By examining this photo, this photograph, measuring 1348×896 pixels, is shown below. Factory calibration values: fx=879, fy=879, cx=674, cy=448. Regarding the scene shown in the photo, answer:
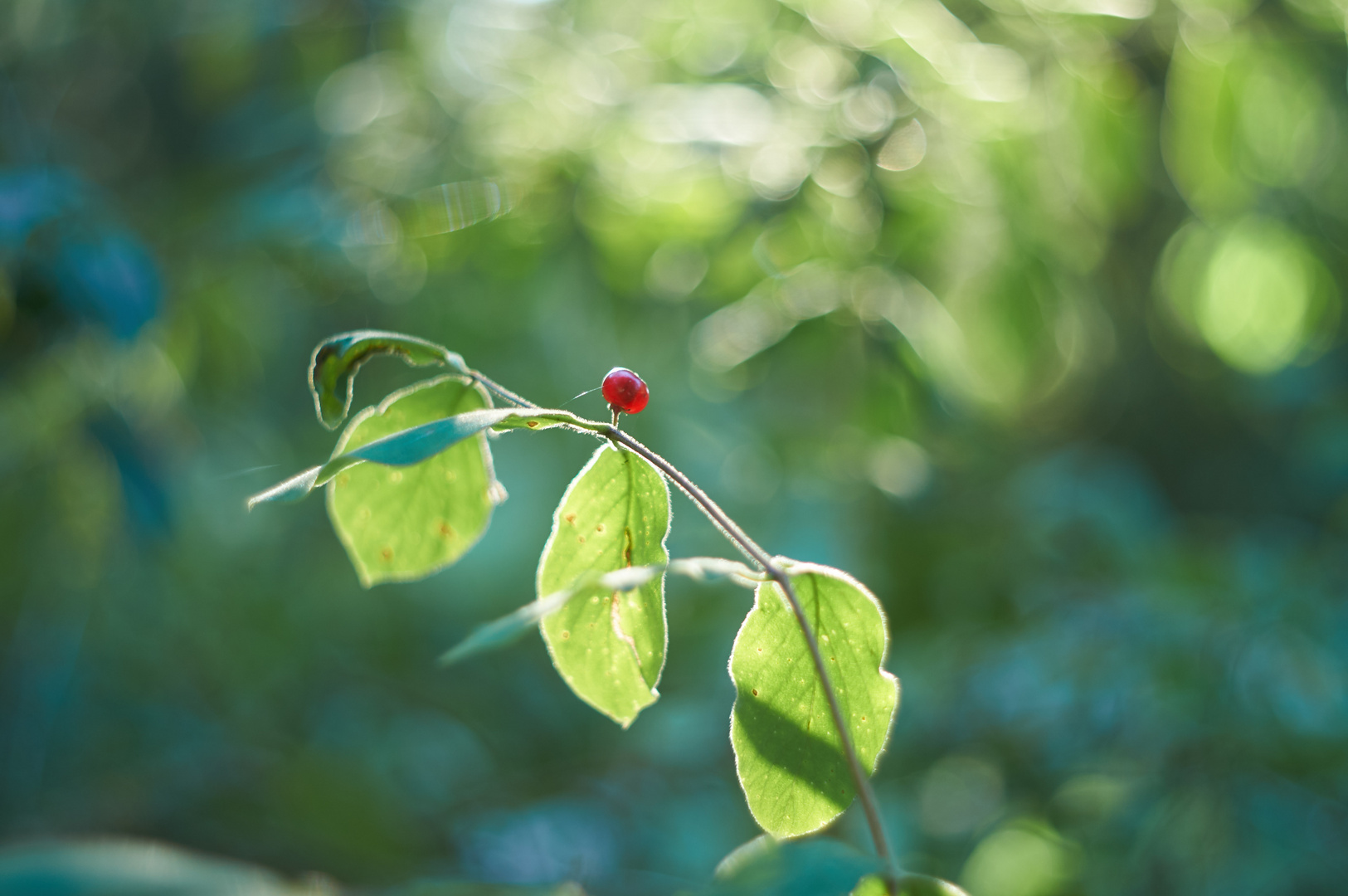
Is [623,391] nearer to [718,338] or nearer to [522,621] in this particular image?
[522,621]

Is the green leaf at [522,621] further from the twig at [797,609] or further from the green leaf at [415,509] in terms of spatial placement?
the green leaf at [415,509]

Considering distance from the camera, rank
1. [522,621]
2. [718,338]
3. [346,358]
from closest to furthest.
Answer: [522,621]
[346,358]
[718,338]

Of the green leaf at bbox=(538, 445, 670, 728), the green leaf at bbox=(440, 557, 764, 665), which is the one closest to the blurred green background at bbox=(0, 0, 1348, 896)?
the green leaf at bbox=(538, 445, 670, 728)

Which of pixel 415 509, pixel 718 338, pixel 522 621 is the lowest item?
pixel 718 338

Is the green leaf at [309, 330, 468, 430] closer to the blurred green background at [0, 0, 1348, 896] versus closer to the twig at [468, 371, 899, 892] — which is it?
the twig at [468, 371, 899, 892]

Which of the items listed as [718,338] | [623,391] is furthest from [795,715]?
[718,338]
